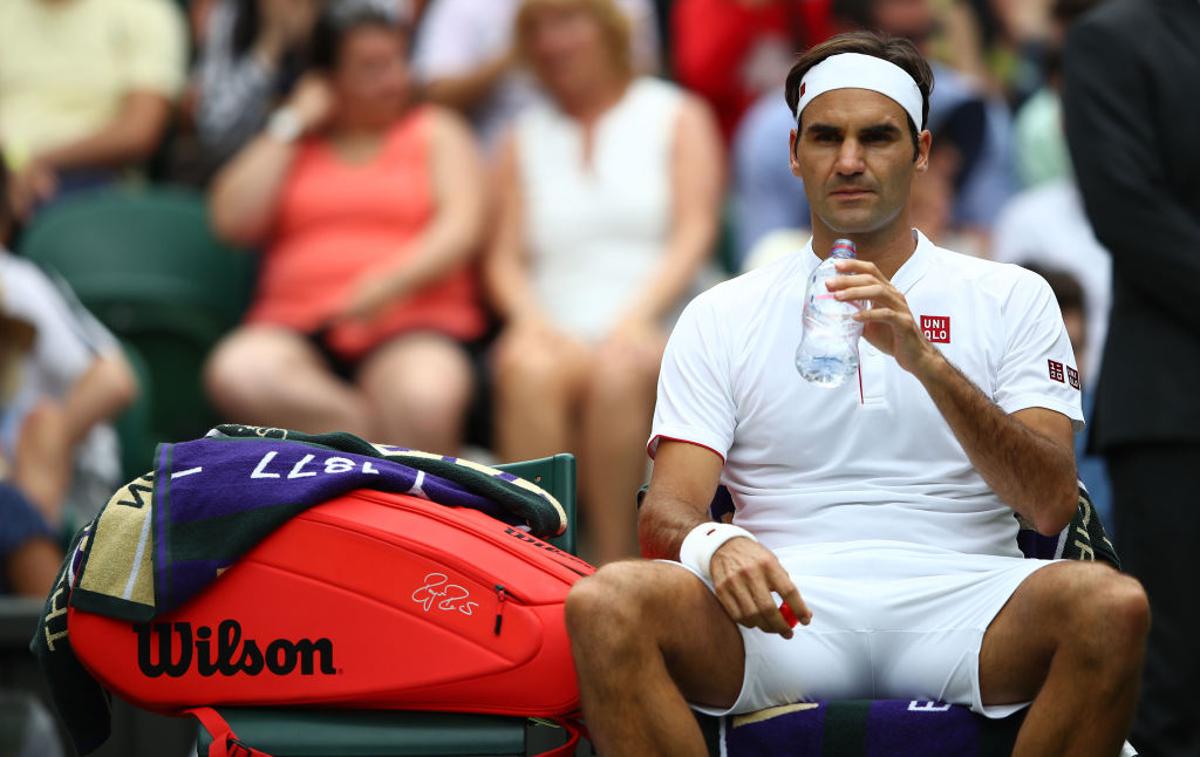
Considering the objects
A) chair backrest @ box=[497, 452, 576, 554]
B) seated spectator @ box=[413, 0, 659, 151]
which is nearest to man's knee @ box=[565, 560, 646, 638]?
chair backrest @ box=[497, 452, 576, 554]

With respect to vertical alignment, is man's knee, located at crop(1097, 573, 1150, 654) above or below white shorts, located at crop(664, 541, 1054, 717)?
above

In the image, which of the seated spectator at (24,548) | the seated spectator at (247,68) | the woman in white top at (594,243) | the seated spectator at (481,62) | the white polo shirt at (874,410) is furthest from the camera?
the seated spectator at (247,68)

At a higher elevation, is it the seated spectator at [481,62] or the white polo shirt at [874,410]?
the seated spectator at [481,62]

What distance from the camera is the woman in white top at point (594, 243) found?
241 inches

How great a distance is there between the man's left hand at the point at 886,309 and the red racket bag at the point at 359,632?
2.49 ft

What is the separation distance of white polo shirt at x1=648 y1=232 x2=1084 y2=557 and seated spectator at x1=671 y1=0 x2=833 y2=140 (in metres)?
3.36

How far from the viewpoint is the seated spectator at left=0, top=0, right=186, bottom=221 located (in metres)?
7.59

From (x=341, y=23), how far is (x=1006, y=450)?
3901 mm

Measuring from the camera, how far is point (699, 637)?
11.3 ft

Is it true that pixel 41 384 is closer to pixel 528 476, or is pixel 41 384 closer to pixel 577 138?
pixel 577 138

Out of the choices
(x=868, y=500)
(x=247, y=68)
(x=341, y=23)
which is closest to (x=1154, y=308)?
(x=868, y=500)

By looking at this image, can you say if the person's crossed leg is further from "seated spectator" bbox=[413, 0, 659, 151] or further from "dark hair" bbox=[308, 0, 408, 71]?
"seated spectator" bbox=[413, 0, 659, 151]
